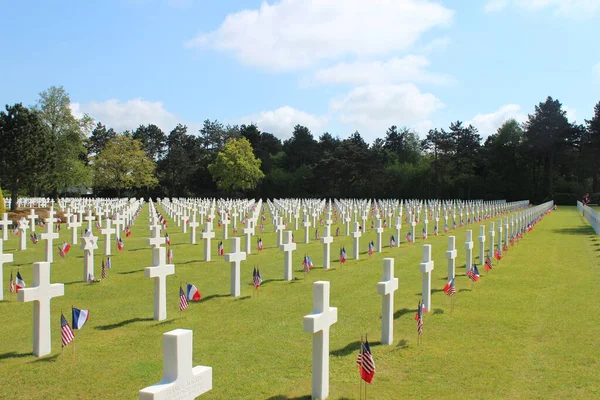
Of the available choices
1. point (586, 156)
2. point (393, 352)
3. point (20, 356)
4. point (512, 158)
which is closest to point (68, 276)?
point (20, 356)

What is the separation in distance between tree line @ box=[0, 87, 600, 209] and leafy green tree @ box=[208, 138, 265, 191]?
0.46 ft

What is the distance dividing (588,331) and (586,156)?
59.7m

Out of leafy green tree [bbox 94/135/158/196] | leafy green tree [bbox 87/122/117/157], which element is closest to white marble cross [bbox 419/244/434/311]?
leafy green tree [bbox 94/135/158/196]

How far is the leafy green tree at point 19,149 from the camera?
32000 mm

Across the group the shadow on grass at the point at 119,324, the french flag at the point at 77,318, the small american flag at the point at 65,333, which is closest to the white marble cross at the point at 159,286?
the shadow on grass at the point at 119,324

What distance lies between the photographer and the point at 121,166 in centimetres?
6738

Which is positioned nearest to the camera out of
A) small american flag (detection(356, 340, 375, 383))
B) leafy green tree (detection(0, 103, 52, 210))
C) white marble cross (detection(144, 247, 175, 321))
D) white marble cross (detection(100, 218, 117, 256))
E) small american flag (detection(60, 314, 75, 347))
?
small american flag (detection(356, 340, 375, 383))

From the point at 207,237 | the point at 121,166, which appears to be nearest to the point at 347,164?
the point at 121,166

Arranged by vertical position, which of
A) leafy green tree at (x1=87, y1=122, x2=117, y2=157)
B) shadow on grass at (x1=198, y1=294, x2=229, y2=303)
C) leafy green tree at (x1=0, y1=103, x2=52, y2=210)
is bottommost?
shadow on grass at (x1=198, y1=294, x2=229, y2=303)

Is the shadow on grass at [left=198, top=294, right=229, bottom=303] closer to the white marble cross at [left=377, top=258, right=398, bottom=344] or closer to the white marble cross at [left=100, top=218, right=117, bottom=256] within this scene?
the white marble cross at [left=377, top=258, right=398, bottom=344]

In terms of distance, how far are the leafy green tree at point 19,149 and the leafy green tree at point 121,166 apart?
3289 centimetres

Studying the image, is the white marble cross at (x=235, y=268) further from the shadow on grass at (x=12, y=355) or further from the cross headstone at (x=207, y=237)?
the cross headstone at (x=207, y=237)

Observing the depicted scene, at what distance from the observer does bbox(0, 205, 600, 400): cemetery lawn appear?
503cm

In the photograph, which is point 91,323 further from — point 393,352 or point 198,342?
point 393,352
